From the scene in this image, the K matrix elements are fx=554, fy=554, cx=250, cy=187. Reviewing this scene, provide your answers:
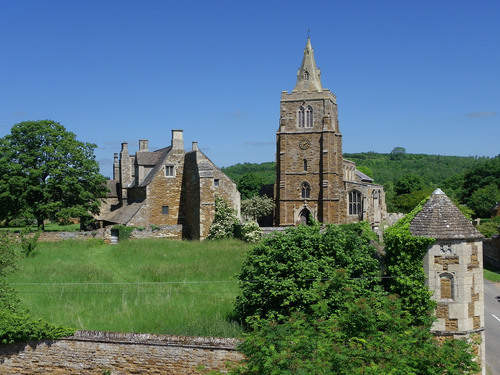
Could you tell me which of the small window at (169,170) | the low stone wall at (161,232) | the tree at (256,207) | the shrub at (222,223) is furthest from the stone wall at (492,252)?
the small window at (169,170)

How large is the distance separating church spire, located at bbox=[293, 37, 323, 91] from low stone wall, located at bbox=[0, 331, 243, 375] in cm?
4488

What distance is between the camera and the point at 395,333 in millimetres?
15797

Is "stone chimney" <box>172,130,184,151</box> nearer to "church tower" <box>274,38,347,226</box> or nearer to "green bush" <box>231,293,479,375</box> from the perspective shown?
"church tower" <box>274,38,347,226</box>

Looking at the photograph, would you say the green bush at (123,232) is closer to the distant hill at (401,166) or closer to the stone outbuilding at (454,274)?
the stone outbuilding at (454,274)

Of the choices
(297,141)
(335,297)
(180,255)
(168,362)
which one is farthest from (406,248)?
(297,141)

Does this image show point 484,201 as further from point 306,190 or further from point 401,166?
point 401,166

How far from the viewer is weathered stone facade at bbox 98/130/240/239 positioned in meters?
40.7

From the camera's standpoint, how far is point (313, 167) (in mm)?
58125

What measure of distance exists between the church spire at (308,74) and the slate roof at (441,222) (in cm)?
4077

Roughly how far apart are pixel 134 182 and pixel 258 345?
117ft

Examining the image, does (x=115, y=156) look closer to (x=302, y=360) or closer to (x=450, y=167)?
(x=302, y=360)

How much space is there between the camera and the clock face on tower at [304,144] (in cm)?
5838

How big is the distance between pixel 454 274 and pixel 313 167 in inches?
1558

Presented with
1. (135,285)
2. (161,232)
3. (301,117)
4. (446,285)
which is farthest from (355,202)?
(446,285)
